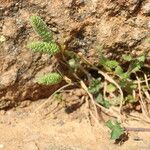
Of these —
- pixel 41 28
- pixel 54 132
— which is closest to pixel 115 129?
pixel 54 132

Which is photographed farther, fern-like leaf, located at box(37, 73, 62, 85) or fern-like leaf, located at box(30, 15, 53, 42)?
fern-like leaf, located at box(37, 73, 62, 85)

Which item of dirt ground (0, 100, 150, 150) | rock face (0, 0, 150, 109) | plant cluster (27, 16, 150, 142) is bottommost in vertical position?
dirt ground (0, 100, 150, 150)

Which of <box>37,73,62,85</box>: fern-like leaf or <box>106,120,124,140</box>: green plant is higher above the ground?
<box>37,73,62,85</box>: fern-like leaf

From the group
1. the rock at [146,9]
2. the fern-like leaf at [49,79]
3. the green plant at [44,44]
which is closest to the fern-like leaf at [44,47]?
the green plant at [44,44]

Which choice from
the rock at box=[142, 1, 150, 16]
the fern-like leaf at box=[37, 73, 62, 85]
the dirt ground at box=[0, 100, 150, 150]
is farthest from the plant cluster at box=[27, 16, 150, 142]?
the rock at box=[142, 1, 150, 16]

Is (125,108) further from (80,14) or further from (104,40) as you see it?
(80,14)

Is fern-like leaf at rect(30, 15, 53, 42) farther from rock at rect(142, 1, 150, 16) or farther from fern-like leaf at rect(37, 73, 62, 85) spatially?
rock at rect(142, 1, 150, 16)
